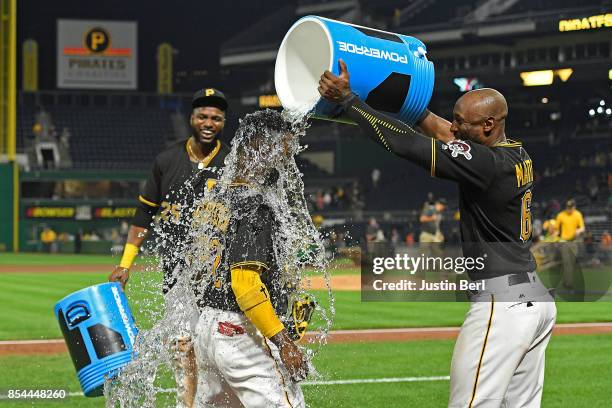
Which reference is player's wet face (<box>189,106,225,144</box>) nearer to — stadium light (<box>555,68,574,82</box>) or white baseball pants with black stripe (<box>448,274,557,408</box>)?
white baseball pants with black stripe (<box>448,274,557,408</box>)

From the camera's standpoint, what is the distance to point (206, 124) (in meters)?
6.65

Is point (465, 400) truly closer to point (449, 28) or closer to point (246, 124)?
point (246, 124)

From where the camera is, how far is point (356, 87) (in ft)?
14.1

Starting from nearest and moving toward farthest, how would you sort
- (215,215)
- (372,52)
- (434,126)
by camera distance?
(372,52), (215,215), (434,126)

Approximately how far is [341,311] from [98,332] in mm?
9325

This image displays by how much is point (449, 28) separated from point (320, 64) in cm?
3437

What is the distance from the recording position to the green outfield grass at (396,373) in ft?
25.2

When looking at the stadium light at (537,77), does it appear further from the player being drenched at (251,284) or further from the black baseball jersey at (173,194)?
the player being drenched at (251,284)

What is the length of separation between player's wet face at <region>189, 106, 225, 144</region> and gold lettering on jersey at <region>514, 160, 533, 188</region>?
2778 mm

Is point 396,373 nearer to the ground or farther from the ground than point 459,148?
nearer to the ground

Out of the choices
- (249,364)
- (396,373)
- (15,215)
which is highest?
(249,364)

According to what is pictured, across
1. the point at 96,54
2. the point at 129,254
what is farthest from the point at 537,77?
the point at 129,254

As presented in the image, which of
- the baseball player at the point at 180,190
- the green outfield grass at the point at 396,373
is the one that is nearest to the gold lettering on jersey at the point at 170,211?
the baseball player at the point at 180,190

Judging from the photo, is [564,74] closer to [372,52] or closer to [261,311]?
[372,52]
